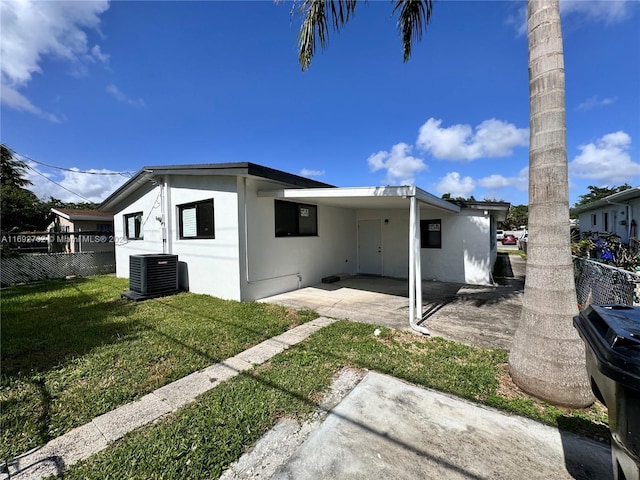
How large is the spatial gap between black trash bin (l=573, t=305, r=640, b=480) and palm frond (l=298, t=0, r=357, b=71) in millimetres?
5066

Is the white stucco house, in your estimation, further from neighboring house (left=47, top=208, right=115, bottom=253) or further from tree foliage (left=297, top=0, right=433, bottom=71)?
neighboring house (left=47, top=208, right=115, bottom=253)

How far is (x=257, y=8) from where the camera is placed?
636 centimetres

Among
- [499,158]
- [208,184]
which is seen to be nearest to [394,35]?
[208,184]

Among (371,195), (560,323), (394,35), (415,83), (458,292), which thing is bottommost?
(458,292)

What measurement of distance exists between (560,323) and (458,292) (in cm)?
530

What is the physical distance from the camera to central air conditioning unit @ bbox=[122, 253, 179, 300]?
707cm

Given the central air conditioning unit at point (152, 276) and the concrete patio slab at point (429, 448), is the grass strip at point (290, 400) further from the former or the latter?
the central air conditioning unit at point (152, 276)

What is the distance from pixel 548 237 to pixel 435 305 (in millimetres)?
3842

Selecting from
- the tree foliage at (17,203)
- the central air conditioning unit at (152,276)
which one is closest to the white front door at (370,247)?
the central air conditioning unit at (152,276)

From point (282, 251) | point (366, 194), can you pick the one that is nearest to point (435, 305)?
point (366, 194)

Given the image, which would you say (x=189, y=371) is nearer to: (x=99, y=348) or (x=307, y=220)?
(x=99, y=348)

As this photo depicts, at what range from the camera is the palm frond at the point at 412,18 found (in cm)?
468

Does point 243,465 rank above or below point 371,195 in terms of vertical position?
below

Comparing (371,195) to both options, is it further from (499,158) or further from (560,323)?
(499,158)
